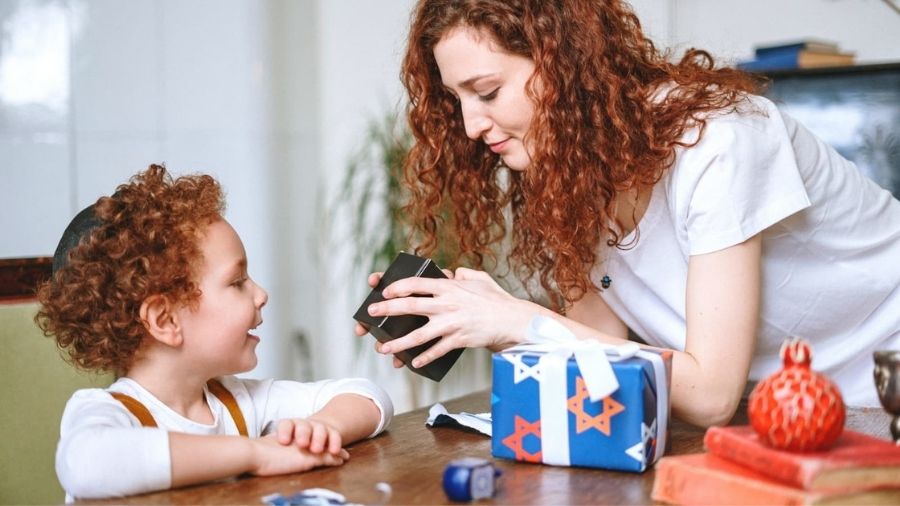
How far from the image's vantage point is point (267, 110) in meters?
3.88

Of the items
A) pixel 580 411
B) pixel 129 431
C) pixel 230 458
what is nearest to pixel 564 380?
pixel 580 411

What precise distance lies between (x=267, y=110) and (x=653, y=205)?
8.08 feet

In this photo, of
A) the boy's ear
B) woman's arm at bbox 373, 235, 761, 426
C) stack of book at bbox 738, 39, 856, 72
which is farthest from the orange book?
stack of book at bbox 738, 39, 856, 72

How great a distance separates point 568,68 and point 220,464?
851 millimetres

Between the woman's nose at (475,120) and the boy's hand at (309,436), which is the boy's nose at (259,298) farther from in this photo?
the woman's nose at (475,120)

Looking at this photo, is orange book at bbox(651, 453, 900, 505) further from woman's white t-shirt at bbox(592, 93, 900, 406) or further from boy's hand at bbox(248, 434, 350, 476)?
woman's white t-shirt at bbox(592, 93, 900, 406)

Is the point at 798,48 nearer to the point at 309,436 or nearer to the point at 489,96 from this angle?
the point at 489,96

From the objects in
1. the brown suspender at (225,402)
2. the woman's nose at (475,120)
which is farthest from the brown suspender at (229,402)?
the woman's nose at (475,120)

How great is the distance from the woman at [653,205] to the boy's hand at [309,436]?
0.21 metres

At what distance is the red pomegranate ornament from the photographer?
101 cm

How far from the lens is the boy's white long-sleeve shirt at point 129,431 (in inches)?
46.0

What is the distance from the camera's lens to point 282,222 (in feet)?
13.1

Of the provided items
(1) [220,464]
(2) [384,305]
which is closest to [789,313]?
(2) [384,305]

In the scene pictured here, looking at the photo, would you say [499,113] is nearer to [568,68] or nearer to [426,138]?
[568,68]
